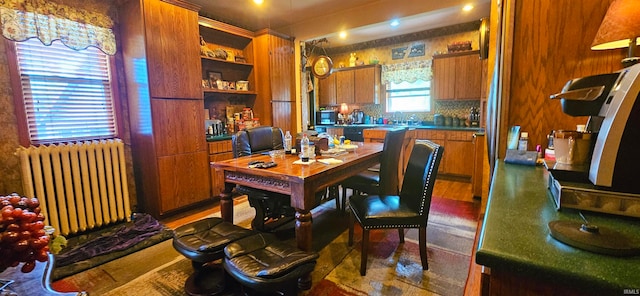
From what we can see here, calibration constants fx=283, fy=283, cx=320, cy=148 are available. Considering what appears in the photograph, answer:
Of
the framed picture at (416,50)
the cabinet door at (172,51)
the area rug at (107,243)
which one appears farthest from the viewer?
the framed picture at (416,50)

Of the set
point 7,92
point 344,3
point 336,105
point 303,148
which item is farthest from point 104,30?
point 336,105

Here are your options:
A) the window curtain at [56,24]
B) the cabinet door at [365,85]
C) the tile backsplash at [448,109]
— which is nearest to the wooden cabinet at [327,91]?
the cabinet door at [365,85]

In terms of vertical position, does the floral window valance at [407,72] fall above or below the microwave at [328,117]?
above

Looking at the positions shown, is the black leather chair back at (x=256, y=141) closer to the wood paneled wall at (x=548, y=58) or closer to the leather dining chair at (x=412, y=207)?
the leather dining chair at (x=412, y=207)

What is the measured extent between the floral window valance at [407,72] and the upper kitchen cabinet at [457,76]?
323mm

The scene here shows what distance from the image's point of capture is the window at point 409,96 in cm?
523

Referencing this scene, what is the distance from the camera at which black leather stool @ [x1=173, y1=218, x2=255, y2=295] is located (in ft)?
5.26

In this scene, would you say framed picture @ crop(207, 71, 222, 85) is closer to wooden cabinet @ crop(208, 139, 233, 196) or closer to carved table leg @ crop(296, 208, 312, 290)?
wooden cabinet @ crop(208, 139, 233, 196)

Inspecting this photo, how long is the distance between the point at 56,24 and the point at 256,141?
2.00 meters

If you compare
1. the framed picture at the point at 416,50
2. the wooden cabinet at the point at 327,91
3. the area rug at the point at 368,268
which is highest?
the framed picture at the point at 416,50

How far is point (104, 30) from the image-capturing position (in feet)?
9.24

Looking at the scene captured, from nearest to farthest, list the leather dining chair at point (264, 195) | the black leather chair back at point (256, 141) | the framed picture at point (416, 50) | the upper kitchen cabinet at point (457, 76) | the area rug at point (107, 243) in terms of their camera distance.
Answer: the area rug at point (107, 243), the leather dining chair at point (264, 195), the black leather chair back at point (256, 141), the upper kitchen cabinet at point (457, 76), the framed picture at point (416, 50)

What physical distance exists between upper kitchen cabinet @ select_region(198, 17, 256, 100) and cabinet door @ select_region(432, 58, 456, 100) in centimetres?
296

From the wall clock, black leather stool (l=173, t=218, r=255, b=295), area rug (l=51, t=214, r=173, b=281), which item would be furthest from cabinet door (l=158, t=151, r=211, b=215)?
the wall clock
